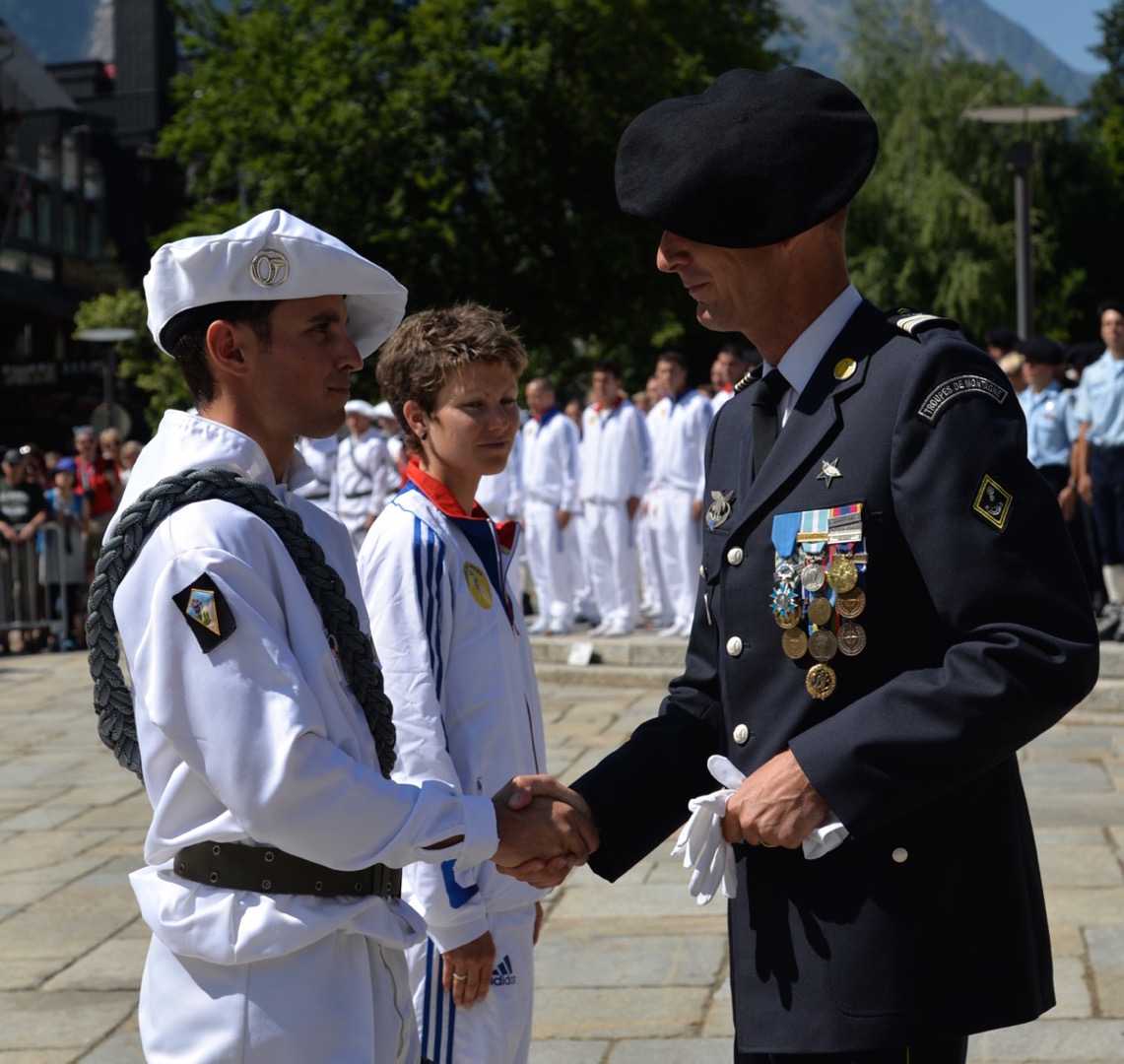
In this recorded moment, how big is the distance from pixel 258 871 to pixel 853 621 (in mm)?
898

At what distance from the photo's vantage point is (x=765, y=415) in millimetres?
2668

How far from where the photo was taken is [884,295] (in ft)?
128

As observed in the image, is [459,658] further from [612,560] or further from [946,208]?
[946,208]

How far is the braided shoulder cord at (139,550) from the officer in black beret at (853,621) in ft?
1.80

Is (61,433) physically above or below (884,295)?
below

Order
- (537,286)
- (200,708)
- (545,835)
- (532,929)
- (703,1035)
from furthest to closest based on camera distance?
(537,286)
(703,1035)
(532,929)
(545,835)
(200,708)

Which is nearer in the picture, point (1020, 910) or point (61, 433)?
point (1020, 910)

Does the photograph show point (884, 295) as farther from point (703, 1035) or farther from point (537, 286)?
point (703, 1035)

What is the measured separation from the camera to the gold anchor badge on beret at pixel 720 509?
104 inches

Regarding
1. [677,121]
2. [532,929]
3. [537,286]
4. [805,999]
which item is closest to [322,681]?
[805,999]

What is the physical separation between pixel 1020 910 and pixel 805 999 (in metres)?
0.33

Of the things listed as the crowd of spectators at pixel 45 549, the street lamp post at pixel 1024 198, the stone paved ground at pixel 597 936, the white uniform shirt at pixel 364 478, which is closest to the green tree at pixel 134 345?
the crowd of spectators at pixel 45 549

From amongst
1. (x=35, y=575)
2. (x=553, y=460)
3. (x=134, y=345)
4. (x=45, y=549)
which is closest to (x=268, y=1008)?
(x=553, y=460)

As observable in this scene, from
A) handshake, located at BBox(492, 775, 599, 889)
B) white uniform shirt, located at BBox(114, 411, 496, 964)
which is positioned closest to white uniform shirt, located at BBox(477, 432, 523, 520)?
handshake, located at BBox(492, 775, 599, 889)
